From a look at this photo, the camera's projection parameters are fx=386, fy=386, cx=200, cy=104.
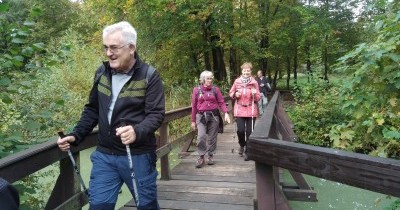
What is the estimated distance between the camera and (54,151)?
8.98 ft

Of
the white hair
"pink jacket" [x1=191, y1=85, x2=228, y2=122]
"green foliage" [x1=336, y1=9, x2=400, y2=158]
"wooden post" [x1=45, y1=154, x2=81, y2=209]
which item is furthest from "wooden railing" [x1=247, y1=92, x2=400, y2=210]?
"pink jacket" [x1=191, y1=85, x2=228, y2=122]

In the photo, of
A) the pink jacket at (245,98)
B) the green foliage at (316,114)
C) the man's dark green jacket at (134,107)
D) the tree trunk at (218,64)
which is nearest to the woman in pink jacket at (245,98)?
the pink jacket at (245,98)

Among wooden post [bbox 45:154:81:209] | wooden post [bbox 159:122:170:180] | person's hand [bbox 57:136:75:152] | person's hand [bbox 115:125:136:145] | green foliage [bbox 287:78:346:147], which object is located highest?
person's hand [bbox 115:125:136:145]

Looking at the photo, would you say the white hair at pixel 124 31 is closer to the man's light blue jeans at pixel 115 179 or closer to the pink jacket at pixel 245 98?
the man's light blue jeans at pixel 115 179

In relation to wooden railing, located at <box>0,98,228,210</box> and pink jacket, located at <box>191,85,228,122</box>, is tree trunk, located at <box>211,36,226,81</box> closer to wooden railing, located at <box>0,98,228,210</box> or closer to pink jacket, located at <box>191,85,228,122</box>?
pink jacket, located at <box>191,85,228,122</box>

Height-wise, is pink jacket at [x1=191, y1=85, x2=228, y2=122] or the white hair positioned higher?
the white hair

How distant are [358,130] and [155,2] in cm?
1380

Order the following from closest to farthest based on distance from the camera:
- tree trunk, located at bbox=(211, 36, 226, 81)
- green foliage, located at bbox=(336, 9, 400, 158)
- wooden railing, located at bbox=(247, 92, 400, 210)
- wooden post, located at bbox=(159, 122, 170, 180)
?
wooden railing, located at bbox=(247, 92, 400, 210), green foliage, located at bbox=(336, 9, 400, 158), wooden post, located at bbox=(159, 122, 170, 180), tree trunk, located at bbox=(211, 36, 226, 81)

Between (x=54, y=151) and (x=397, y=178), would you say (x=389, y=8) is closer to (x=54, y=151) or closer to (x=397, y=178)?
(x=397, y=178)

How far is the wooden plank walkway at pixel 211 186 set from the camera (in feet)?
14.1

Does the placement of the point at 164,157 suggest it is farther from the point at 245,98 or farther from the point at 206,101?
the point at 245,98

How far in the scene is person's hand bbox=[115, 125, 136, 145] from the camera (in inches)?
89.9

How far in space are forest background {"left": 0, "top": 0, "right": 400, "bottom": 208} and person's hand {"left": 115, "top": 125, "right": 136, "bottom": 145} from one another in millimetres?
1015

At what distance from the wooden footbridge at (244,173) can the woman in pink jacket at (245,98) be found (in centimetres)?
60
